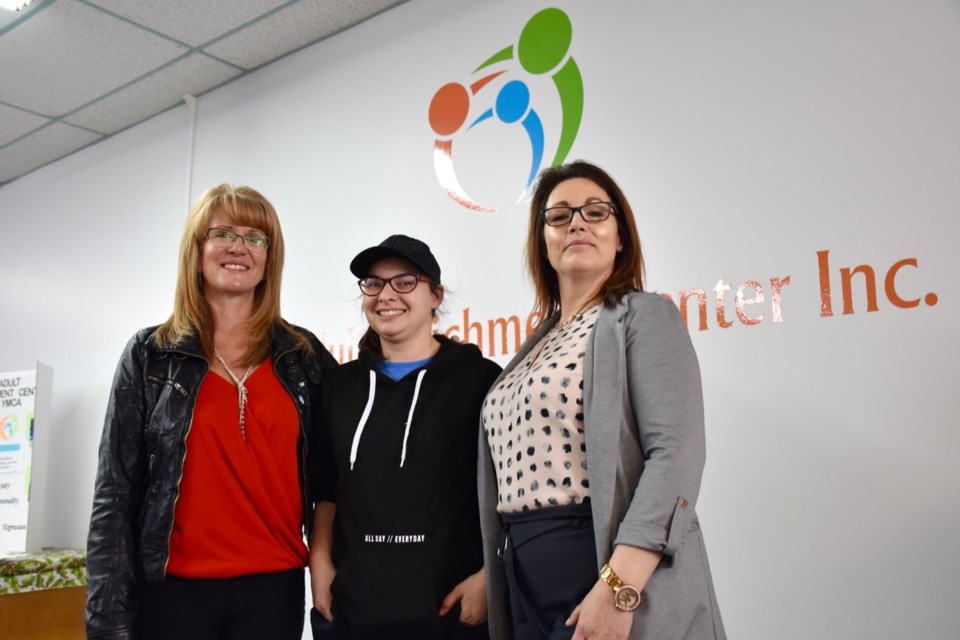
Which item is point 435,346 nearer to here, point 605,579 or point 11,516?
point 605,579

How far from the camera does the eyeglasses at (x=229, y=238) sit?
5.78 feet

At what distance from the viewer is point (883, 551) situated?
1.94 metres

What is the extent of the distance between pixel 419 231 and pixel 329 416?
1.53 metres

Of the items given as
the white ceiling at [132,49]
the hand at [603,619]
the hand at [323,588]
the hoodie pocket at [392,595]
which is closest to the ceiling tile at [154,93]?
the white ceiling at [132,49]

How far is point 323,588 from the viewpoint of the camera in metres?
1.60

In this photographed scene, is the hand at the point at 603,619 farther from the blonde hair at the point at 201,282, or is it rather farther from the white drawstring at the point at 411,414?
the blonde hair at the point at 201,282

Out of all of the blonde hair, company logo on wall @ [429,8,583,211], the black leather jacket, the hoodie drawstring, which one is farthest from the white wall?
the black leather jacket

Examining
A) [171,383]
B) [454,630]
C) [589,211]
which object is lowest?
[454,630]

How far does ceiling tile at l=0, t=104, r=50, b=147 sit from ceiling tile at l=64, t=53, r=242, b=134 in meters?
0.17

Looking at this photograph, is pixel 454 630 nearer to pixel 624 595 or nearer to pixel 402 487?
pixel 402 487

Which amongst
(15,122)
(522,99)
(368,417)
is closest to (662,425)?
(368,417)

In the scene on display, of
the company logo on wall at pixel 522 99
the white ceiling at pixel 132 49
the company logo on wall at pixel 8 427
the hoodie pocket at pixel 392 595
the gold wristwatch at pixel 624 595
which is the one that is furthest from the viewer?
the company logo on wall at pixel 8 427

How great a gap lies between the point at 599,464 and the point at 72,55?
3.39 metres

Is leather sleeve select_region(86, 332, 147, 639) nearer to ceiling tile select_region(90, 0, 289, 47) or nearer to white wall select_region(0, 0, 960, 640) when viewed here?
white wall select_region(0, 0, 960, 640)
